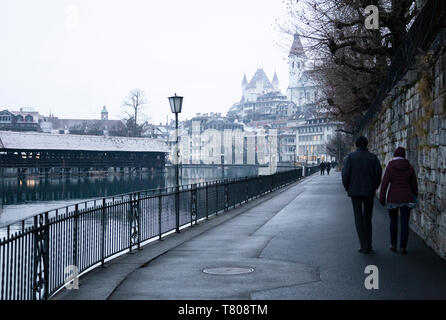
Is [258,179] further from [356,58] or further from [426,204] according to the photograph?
[426,204]

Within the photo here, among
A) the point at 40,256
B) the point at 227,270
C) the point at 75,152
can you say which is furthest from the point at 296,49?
the point at 75,152

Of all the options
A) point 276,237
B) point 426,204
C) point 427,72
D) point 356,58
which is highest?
point 356,58

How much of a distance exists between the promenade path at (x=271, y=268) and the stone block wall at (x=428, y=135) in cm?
49

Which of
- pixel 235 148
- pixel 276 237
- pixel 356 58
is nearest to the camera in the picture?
pixel 276 237

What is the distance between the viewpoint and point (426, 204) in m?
11.5

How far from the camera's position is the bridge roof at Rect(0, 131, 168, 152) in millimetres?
87688

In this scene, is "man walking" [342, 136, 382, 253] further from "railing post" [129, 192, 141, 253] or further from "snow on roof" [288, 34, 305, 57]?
"snow on roof" [288, 34, 305, 57]

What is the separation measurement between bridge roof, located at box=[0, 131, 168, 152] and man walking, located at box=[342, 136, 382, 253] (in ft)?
264

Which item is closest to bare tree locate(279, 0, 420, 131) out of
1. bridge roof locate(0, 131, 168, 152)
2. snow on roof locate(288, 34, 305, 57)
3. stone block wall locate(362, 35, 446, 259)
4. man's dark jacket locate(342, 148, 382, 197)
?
snow on roof locate(288, 34, 305, 57)

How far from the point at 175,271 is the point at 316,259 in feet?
8.14

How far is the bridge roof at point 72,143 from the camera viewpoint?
288ft

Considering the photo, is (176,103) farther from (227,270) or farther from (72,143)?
(72,143)
